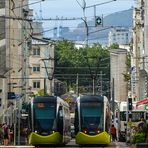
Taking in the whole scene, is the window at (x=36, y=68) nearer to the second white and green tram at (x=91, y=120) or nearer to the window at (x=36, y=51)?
the window at (x=36, y=51)

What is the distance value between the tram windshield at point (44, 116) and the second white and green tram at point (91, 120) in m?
1.69

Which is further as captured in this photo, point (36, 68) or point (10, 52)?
point (36, 68)

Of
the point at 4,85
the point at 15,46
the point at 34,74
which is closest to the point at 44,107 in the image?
the point at 4,85

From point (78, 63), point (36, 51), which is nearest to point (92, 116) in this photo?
point (78, 63)

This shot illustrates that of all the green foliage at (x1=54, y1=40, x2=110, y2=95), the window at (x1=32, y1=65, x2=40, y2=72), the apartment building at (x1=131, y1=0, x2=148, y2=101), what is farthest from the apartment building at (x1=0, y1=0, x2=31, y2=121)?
the window at (x1=32, y1=65, x2=40, y2=72)

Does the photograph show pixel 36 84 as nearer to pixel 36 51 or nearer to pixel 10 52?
pixel 36 51

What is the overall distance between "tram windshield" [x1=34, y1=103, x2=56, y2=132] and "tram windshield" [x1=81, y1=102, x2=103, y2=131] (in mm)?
1941

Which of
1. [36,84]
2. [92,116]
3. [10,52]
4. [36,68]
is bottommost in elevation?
[92,116]

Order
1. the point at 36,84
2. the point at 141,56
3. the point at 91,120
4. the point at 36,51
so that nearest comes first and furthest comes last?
1. the point at 91,120
2. the point at 141,56
3. the point at 36,84
4. the point at 36,51

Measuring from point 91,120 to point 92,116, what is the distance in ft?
0.86

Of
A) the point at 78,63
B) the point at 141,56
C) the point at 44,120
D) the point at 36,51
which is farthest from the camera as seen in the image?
the point at 36,51

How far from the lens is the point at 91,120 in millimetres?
47594

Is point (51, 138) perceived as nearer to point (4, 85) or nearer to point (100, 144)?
point (100, 144)

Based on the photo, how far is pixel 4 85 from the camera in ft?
247
